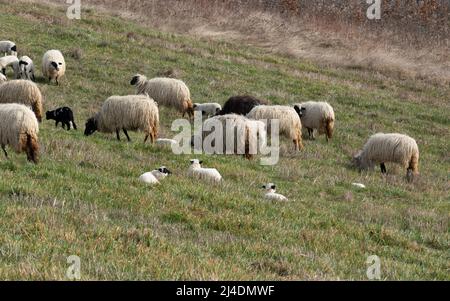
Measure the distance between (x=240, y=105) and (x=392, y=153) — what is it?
5.73 m

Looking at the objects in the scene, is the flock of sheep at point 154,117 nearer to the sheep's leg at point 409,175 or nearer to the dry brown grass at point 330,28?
the sheep's leg at point 409,175

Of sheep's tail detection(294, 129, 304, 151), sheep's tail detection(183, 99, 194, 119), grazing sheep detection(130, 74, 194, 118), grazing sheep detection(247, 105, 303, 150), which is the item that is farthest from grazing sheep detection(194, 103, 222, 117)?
sheep's tail detection(294, 129, 304, 151)

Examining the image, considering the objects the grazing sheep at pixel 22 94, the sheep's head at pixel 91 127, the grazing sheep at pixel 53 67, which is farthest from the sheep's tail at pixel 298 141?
the grazing sheep at pixel 53 67

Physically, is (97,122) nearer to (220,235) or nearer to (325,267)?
(220,235)

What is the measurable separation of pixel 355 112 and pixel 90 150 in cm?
1374

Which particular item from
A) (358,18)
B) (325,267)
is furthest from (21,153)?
(358,18)

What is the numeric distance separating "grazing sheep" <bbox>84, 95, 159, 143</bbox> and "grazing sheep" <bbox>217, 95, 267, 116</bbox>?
440 cm

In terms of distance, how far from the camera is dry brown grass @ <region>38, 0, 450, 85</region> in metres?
33.7

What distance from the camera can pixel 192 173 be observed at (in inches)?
452

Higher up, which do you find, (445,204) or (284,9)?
(284,9)

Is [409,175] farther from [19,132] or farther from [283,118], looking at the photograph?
[19,132]

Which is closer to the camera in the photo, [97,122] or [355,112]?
[97,122]

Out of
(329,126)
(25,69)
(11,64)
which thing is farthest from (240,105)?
(11,64)

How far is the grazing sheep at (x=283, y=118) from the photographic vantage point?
1703 centimetres
